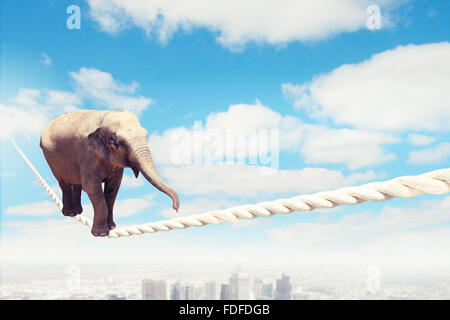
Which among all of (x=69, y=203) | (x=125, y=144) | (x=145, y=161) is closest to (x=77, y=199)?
(x=69, y=203)

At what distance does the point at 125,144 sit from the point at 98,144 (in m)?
0.28

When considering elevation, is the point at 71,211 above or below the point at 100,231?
above

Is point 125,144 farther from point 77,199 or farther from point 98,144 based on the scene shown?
point 77,199

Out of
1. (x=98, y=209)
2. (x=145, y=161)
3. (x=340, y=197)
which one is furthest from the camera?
(x=98, y=209)

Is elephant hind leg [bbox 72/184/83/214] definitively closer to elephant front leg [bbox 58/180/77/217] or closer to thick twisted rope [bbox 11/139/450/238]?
elephant front leg [bbox 58/180/77/217]

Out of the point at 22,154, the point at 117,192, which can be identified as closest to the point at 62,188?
the point at 117,192

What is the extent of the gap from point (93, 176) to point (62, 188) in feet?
2.66

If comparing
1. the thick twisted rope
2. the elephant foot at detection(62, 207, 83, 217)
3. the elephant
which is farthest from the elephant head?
the elephant foot at detection(62, 207, 83, 217)

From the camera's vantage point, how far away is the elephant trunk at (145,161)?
9.91ft

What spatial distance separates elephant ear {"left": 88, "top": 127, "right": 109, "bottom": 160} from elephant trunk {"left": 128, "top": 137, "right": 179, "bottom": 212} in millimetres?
274

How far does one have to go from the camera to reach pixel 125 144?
10.4ft

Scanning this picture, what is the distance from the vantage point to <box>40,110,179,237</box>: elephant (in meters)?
3.14

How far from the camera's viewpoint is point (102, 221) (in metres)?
3.59
